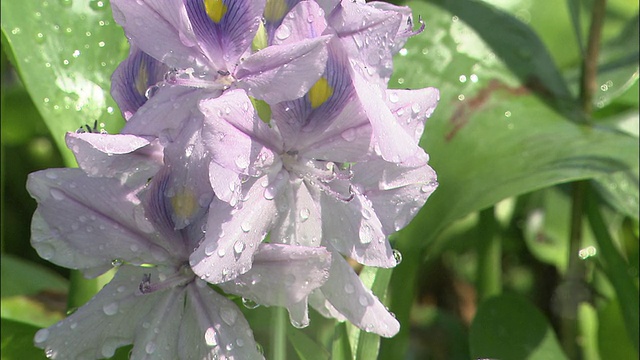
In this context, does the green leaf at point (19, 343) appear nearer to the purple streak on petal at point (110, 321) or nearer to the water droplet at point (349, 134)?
the purple streak on petal at point (110, 321)

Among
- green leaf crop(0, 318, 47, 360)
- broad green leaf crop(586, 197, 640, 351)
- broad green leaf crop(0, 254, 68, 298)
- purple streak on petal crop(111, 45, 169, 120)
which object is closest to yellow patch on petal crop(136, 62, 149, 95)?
purple streak on petal crop(111, 45, 169, 120)

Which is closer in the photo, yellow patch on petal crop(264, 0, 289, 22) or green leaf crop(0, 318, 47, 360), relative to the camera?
yellow patch on petal crop(264, 0, 289, 22)

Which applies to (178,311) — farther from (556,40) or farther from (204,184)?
(556,40)

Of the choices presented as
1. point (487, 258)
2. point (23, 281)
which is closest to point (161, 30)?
point (23, 281)

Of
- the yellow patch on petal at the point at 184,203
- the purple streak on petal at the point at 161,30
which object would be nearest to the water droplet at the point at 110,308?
the yellow patch on petal at the point at 184,203

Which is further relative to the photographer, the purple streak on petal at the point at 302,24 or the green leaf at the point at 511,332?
the green leaf at the point at 511,332

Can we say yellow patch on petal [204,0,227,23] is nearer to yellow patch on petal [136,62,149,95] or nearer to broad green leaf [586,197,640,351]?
yellow patch on petal [136,62,149,95]

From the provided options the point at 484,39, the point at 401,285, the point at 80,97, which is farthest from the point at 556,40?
the point at 80,97
